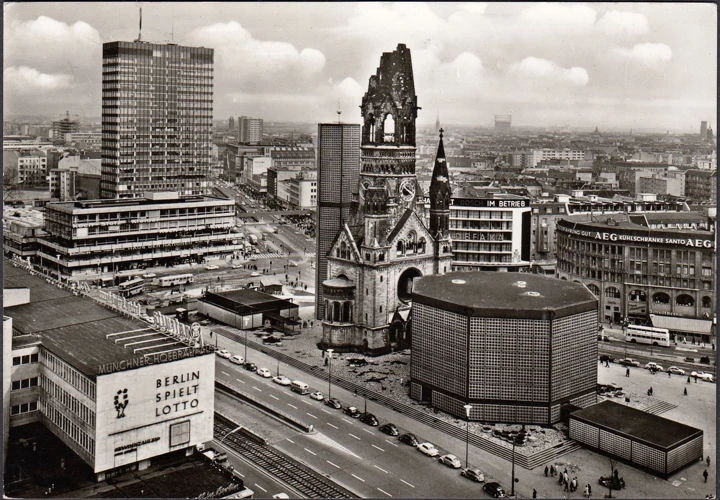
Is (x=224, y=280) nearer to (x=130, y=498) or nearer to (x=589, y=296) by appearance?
(x=589, y=296)

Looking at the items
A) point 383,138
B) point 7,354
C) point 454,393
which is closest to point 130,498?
point 7,354

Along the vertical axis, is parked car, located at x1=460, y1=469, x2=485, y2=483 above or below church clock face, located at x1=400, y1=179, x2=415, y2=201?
below

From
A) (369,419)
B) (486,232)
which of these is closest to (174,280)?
(486,232)

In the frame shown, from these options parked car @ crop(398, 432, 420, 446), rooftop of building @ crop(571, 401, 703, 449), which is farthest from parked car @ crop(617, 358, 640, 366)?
parked car @ crop(398, 432, 420, 446)

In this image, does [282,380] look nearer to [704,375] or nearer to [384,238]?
[384,238]

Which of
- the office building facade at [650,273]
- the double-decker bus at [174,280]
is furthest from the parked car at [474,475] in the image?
the double-decker bus at [174,280]

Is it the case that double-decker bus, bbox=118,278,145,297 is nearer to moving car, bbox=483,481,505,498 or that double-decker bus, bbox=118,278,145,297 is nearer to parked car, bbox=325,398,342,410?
parked car, bbox=325,398,342,410

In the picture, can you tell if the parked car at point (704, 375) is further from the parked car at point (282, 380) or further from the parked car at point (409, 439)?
the parked car at point (282, 380)
